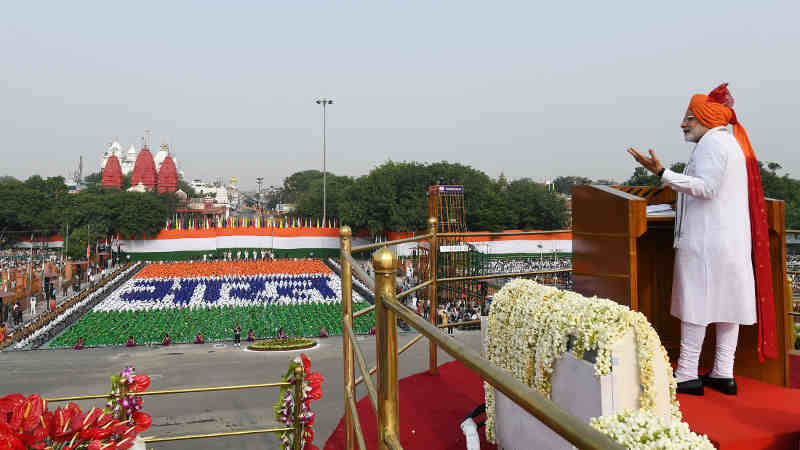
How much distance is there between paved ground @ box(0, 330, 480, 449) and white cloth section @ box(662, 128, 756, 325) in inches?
→ 218

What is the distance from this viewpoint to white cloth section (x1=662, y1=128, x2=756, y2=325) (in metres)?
2.88

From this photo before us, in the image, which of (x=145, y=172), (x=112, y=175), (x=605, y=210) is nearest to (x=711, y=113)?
(x=605, y=210)

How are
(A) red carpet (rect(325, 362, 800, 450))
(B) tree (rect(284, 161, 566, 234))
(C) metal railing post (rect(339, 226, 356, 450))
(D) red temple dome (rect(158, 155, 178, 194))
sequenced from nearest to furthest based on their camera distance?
(C) metal railing post (rect(339, 226, 356, 450))
(A) red carpet (rect(325, 362, 800, 450))
(B) tree (rect(284, 161, 566, 234))
(D) red temple dome (rect(158, 155, 178, 194))

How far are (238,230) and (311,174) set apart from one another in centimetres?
5712

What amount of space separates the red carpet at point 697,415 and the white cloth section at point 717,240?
427mm

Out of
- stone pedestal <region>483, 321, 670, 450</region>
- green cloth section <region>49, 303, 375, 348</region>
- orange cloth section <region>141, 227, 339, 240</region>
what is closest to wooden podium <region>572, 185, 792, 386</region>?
stone pedestal <region>483, 321, 670, 450</region>

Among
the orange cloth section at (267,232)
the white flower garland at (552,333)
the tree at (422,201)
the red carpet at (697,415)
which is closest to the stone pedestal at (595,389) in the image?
the white flower garland at (552,333)

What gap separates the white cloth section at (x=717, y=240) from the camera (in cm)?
288

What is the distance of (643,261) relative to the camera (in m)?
3.71

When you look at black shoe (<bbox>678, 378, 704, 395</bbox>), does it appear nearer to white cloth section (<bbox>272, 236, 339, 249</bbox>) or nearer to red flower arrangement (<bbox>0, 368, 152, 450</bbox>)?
red flower arrangement (<bbox>0, 368, 152, 450</bbox>)

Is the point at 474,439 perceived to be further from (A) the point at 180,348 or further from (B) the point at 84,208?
(B) the point at 84,208

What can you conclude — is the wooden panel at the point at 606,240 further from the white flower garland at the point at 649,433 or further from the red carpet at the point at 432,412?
the white flower garland at the point at 649,433

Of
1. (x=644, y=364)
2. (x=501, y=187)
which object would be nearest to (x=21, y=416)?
(x=644, y=364)

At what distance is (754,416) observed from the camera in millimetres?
2572
